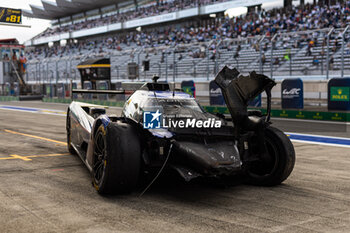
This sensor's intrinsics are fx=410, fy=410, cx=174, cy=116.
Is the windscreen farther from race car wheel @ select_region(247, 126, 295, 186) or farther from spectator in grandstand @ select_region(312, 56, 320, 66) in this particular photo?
spectator in grandstand @ select_region(312, 56, 320, 66)

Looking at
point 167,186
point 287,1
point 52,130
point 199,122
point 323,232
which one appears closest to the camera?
point 323,232

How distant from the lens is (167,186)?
577 centimetres

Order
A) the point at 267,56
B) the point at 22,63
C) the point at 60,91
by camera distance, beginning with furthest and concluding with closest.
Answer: the point at 22,63 < the point at 60,91 < the point at 267,56

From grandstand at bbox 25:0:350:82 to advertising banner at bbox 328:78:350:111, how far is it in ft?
4.87

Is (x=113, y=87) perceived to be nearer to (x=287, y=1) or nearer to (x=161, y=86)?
(x=287, y=1)

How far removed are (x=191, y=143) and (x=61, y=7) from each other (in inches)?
3146

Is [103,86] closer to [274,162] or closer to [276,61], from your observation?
[276,61]

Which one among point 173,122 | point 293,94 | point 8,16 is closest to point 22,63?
point 8,16

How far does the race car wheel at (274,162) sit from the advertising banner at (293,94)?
1239 centimetres

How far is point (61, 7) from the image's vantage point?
78.9 m

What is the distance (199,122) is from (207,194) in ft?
3.13

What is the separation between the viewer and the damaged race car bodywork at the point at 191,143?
4969 mm

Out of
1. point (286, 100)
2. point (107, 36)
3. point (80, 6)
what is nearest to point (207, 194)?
point (286, 100)

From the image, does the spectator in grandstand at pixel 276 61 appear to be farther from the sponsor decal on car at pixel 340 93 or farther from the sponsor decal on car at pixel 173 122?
the sponsor decal on car at pixel 173 122
